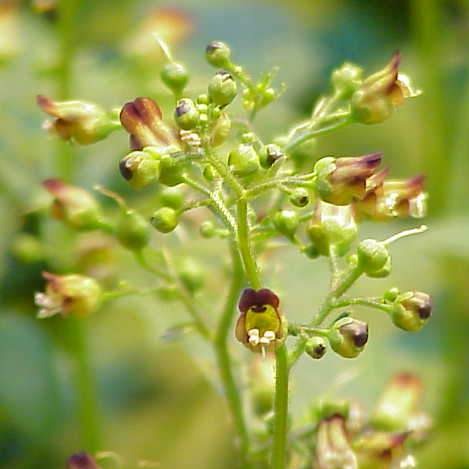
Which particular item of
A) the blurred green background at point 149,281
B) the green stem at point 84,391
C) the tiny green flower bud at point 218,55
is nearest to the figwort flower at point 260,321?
the tiny green flower bud at point 218,55

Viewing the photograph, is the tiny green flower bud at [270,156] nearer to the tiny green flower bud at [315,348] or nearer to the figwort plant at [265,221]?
the figwort plant at [265,221]

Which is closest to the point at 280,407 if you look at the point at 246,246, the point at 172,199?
the point at 246,246

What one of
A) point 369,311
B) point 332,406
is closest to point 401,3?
point 369,311

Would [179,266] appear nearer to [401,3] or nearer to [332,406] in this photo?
[332,406]

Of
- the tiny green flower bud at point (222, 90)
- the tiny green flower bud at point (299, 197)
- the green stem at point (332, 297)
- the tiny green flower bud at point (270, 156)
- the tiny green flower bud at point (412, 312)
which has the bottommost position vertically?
the tiny green flower bud at point (412, 312)

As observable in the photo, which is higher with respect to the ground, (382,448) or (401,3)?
(401,3)

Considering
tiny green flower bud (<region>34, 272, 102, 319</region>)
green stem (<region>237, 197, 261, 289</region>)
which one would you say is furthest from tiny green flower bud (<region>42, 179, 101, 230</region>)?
green stem (<region>237, 197, 261, 289</region>)

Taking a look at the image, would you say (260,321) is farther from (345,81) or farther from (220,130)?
(345,81)
